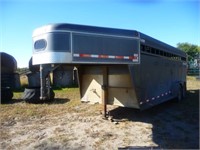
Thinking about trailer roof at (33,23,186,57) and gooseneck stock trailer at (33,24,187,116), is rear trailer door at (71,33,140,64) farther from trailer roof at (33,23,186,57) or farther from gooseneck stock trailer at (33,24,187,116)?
trailer roof at (33,23,186,57)

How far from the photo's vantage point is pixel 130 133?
614 cm

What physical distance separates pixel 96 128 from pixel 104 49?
2.21 meters

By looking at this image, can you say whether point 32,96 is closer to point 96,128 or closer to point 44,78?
point 96,128

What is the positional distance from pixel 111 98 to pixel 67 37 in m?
3.11

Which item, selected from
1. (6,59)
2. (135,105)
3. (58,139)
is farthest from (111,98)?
(6,59)

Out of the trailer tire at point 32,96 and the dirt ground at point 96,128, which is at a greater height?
the trailer tire at point 32,96

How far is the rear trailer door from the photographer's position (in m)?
5.46

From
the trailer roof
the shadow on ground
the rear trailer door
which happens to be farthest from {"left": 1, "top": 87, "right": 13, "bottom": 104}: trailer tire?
the rear trailer door

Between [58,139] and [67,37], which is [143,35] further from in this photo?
[58,139]

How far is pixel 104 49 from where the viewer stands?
19.4 feet

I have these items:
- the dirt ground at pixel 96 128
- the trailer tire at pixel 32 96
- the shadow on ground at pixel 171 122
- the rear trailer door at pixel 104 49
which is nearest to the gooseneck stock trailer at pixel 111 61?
the rear trailer door at pixel 104 49

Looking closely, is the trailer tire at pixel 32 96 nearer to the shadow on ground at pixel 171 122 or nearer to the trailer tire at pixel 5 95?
the trailer tire at pixel 5 95

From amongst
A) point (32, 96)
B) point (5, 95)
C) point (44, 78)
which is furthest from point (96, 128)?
point (5, 95)

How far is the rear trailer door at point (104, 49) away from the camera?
5457 millimetres
